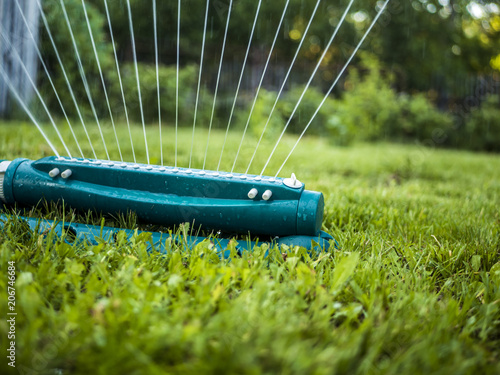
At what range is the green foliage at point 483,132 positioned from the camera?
25.7 ft

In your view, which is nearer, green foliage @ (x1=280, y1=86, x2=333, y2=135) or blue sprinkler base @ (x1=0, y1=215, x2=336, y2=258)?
blue sprinkler base @ (x1=0, y1=215, x2=336, y2=258)

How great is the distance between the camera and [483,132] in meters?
7.94

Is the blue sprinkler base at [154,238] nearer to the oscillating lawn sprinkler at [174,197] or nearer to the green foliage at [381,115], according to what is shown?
the oscillating lawn sprinkler at [174,197]

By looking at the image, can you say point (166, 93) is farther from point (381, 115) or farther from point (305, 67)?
point (305, 67)

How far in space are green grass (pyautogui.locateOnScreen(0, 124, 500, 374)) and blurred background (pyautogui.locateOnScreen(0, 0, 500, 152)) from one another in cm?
352

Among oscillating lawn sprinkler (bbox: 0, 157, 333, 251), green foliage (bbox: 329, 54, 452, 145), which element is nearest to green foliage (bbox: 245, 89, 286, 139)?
green foliage (bbox: 329, 54, 452, 145)

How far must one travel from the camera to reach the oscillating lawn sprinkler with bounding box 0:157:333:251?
1289 mm

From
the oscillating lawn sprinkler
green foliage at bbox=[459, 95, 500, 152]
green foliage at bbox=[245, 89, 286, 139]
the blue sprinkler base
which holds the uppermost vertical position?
the oscillating lawn sprinkler

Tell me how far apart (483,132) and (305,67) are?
190 inches

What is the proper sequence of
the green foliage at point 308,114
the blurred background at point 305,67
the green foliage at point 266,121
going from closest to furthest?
the green foliage at point 266,121, the blurred background at point 305,67, the green foliage at point 308,114

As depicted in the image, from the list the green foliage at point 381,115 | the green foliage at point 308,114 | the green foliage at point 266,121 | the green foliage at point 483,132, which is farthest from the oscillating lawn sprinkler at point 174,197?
the green foliage at point 483,132

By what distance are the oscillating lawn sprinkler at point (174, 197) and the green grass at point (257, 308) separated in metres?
0.10

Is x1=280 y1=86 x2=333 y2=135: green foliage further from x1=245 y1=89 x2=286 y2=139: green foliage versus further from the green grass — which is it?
the green grass

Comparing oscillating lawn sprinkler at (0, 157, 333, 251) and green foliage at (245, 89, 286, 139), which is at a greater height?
oscillating lawn sprinkler at (0, 157, 333, 251)
